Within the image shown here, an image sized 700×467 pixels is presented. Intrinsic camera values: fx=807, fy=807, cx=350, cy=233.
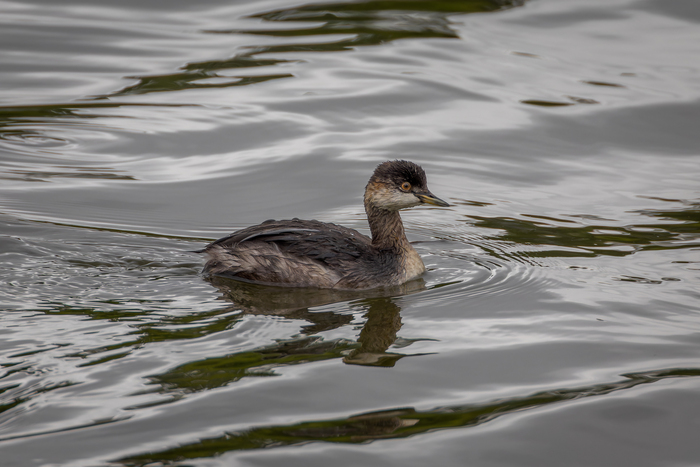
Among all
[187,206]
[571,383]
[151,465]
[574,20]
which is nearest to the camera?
[151,465]

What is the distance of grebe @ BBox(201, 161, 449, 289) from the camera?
23.9ft

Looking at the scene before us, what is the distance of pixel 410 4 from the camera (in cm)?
1647

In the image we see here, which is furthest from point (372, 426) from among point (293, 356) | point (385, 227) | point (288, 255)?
point (385, 227)

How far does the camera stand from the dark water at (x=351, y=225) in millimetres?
4762

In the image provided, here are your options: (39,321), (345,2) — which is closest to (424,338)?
(39,321)

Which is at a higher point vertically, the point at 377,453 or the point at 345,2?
the point at 345,2

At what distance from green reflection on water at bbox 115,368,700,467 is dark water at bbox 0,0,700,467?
0.02 m

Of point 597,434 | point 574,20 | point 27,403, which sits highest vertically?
point 574,20

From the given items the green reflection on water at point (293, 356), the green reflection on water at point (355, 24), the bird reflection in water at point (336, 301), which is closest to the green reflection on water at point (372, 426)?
the green reflection on water at point (293, 356)

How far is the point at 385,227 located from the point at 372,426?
10.9 ft

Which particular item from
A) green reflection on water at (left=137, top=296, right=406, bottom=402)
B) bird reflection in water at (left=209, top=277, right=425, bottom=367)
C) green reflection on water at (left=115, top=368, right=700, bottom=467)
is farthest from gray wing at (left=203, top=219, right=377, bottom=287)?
green reflection on water at (left=115, top=368, right=700, bottom=467)

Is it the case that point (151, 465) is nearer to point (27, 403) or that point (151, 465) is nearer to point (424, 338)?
point (27, 403)

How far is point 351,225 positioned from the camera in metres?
9.01

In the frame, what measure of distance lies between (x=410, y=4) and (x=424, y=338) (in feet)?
38.8
